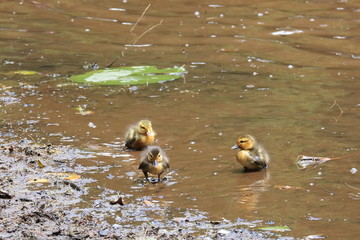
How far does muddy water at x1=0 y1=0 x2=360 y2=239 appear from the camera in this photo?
6.74m

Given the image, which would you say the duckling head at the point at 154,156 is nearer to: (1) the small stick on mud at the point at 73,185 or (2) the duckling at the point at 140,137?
(1) the small stick on mud at the point at 73,185

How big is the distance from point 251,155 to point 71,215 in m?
2.11

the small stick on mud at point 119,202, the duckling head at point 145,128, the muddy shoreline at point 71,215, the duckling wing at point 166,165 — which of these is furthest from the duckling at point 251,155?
the small stick on mud at point 119,202

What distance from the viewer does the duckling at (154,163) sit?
6988 millimetres

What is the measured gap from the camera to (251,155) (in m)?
7.41

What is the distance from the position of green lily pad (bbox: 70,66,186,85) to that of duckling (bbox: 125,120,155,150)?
2.54m

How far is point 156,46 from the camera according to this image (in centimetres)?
1308

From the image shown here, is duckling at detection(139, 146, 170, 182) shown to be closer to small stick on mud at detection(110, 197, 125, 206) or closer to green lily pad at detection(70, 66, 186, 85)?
small stick on mud at detection(110, 197, 125, 206)

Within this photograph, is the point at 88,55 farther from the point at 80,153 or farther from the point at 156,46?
the point at 80,153

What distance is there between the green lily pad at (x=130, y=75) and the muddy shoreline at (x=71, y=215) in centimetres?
357

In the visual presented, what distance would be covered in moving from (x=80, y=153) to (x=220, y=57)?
193 inches

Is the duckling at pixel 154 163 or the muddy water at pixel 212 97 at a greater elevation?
the duckling at pixel 154 163

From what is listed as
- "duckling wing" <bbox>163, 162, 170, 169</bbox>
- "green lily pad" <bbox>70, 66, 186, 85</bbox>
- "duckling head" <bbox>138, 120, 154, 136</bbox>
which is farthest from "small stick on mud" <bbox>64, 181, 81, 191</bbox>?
"green lily pad" <bbox>70, 66, 186, 85</bbox>

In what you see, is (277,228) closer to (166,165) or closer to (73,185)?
(166,165)
